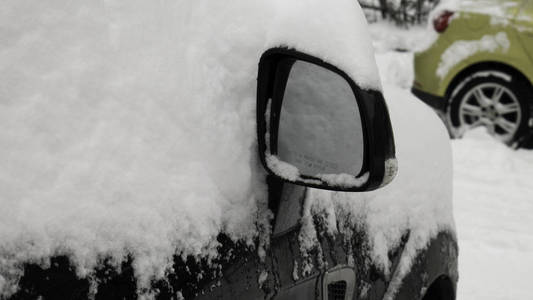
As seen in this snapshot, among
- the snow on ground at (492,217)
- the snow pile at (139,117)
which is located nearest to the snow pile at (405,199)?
the snow pile at (139,117)

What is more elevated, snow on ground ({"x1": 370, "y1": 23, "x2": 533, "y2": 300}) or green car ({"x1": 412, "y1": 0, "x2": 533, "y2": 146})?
green car ({"x1": 412, "y1": 0, "x2": 533, "y2": 146})

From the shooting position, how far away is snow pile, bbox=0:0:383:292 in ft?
3.37

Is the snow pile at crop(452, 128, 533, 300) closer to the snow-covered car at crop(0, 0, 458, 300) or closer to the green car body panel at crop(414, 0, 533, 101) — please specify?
the green car body panel at crop(414, 0, 533, 101)

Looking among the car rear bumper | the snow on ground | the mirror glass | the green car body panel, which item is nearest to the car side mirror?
the mirror glass

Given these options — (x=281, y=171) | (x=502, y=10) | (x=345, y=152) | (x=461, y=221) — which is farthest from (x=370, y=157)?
(x=502, y=10)

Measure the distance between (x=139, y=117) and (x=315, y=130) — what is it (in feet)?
1.26

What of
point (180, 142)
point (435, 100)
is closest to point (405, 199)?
point (180, 142)

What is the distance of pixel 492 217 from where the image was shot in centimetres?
441

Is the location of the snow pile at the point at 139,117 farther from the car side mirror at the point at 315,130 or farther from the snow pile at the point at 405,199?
the snow pile at the point at 405,199

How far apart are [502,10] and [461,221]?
2084 mm

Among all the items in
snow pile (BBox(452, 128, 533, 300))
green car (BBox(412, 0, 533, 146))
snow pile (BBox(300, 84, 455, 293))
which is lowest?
snow pile (BBox(452, 128, 533, 300))

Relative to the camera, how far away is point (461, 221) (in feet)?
14.2

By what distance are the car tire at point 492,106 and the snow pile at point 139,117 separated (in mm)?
4473

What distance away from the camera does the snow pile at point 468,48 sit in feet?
17.3
